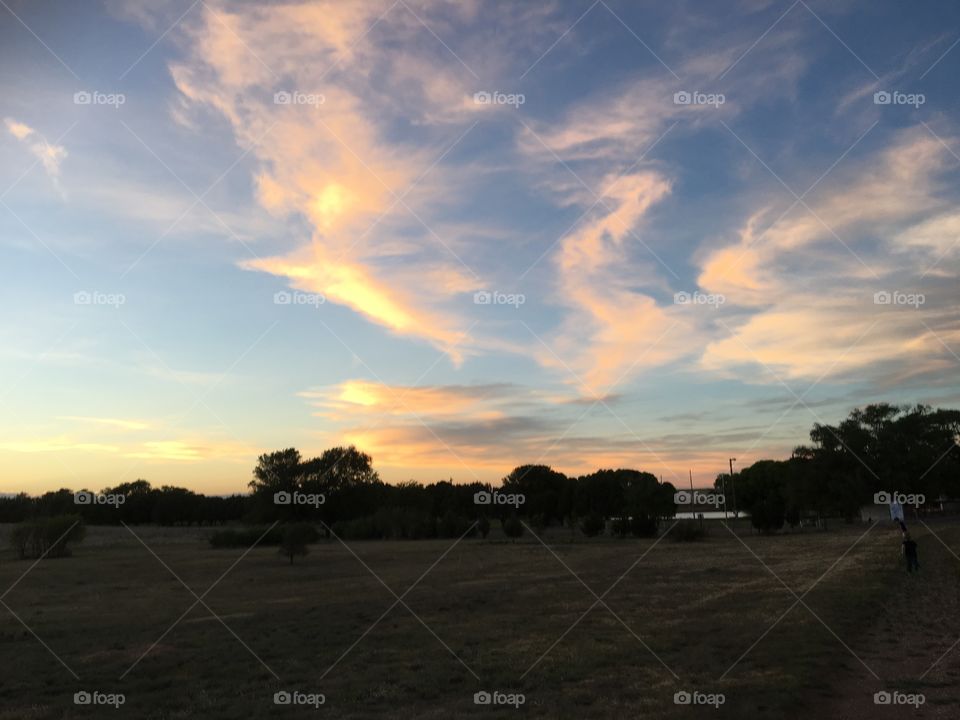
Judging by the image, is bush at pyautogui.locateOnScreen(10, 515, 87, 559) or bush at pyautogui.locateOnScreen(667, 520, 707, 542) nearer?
bush at pyautogui.locateOnScreen(10, 515, 87, 559)

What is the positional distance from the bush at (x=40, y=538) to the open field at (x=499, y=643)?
766 inches

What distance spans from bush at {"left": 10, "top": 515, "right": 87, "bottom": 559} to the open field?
766 inches

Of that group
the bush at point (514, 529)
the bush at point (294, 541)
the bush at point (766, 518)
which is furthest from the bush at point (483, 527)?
the bush at point (294, 541)

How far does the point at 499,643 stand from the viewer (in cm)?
1733

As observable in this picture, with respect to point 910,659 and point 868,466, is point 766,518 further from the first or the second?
point 910,659

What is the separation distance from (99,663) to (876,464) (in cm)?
8163

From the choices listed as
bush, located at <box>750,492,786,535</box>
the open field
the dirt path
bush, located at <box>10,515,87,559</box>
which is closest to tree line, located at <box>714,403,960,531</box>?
bush, located at <box>750,492,786,535</box>

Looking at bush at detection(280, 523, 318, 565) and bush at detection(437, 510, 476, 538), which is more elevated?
bush at detection(280, 523, 318, 565)

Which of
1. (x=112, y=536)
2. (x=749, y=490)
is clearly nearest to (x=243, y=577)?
(x=112, y=536)

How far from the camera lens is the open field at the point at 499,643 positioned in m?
12.3

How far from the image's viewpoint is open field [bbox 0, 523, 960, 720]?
1227cm

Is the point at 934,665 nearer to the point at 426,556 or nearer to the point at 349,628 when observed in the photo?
the point at 349,628

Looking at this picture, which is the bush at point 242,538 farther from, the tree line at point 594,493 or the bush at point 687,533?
the bush at point 687,533

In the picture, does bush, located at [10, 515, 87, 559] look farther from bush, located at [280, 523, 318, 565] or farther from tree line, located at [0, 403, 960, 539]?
bush, located at [280, 523, 318, 565]
